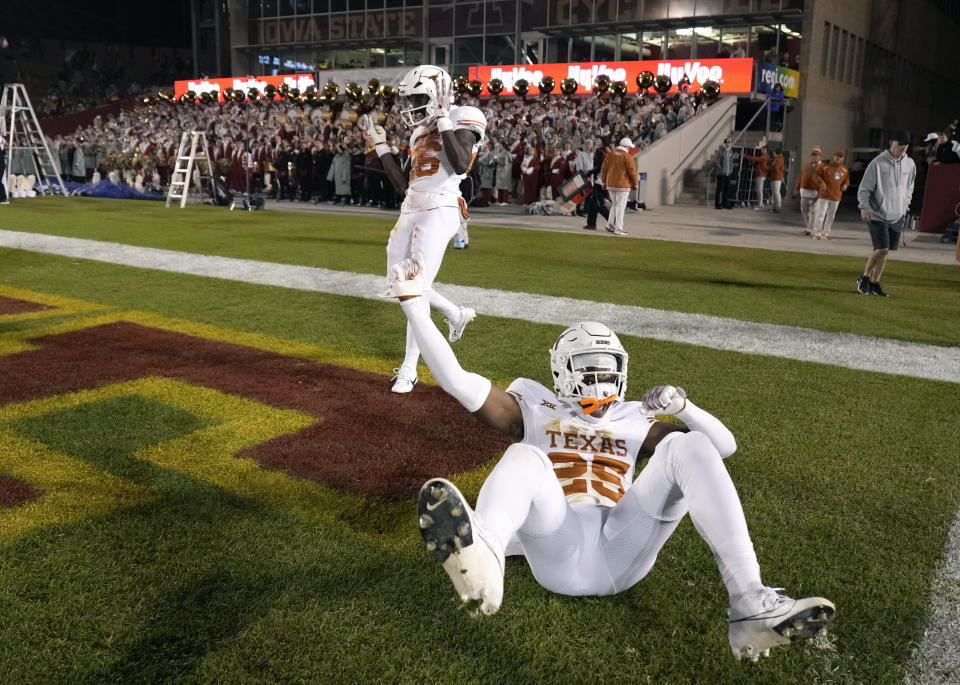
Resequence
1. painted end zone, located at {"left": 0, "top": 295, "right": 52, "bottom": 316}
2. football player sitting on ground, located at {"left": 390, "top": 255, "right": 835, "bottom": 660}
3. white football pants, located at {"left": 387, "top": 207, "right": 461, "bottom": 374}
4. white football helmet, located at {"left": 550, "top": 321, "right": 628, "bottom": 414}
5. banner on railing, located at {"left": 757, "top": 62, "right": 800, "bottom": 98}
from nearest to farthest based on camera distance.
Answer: football player sitting on ground, located at {"left": 390, "top": 255, "right": 835, "bottom": 660}
white football helmet, located at {"left": 550, "top": 321, "right": 628, "bottom": 414}
white football pants, located at {"left": 387, "top": 207, "right": 461, "bottom": 374}
painted end zone, located at {"left": 0, "top": 295, "right": 52, "bottom": 316}
banner on railing, located at {"left": 757, "top": 62, "right": 800, "bottom": 98}

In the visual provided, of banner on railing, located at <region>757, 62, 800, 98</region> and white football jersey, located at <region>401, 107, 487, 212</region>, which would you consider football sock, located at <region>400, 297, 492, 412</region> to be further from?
banner on railing, located at <region>757, 62, 800, 98</region>

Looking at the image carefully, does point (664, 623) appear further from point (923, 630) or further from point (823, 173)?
point (823, 173)

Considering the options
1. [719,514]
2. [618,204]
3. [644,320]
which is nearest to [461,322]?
[644,320]

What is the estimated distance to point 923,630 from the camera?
2826 mm

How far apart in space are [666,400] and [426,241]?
3329 millimetres

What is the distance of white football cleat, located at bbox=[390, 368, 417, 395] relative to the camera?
5.52 meters

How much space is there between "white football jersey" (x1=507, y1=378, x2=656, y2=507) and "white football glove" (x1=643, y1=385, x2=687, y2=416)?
0.69 ft

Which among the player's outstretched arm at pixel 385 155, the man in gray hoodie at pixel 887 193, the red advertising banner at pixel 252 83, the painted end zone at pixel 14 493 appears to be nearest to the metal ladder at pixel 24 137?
the red advertising banner at pixel 252 83

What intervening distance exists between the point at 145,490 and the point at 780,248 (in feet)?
42.7

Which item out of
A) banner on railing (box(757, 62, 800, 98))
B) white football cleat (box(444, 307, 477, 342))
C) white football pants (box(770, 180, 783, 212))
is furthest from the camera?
banner on railing (box(757, 62, 800, 98))

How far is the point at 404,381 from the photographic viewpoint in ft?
18.2

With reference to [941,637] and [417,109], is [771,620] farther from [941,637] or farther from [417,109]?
[417,109]

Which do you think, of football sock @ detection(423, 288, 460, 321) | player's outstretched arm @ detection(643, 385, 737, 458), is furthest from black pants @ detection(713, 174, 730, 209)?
player's outstretched arm @ detection(643, 385, 737, 458)

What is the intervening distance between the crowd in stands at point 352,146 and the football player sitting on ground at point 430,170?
13956 millimetres
